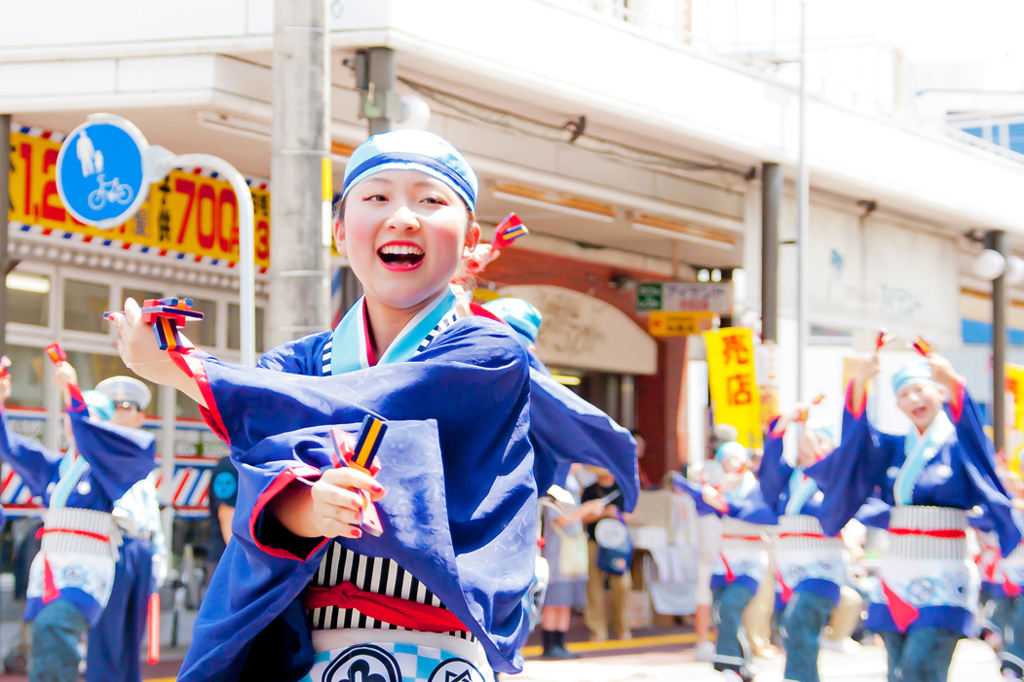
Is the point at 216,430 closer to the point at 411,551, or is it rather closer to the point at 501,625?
the point at 411,551

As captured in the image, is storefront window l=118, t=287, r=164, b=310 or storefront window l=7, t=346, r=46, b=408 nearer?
storefront window l=7, t=346, r=46, b=408

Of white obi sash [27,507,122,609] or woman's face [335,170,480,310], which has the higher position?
woman's face [335,170,480,310]

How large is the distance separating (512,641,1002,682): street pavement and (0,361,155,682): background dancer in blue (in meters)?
3.46

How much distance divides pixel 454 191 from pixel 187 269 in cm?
903

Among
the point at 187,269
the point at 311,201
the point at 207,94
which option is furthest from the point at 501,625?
the point at 187,269

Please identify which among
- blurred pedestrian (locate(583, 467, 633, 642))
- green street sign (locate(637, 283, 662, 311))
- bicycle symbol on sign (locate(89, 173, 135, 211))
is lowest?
blurred pedestrian (locate(583, 467, 633, 642))

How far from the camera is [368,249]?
7.22 feet

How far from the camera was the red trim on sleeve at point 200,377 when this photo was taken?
1852mm

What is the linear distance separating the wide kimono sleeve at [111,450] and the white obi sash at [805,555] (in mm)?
4283

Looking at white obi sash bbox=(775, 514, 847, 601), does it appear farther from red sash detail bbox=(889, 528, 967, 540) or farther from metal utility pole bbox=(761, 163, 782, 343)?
metal utility pole bbox=(761, 163, 782, 343)

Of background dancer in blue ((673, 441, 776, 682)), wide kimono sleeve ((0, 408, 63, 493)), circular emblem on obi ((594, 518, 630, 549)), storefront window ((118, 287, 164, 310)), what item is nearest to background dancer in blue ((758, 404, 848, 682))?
background dancer in blue ((673, 441, 776, 682))

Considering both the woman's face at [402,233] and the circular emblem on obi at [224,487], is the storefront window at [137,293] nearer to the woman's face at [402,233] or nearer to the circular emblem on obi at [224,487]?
the circular emblem on obi at [224,487]

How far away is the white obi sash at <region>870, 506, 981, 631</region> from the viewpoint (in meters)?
6.61

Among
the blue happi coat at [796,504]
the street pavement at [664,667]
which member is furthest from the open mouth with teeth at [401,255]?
the street pavement at [664,667]
